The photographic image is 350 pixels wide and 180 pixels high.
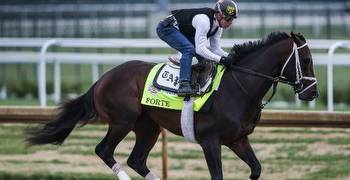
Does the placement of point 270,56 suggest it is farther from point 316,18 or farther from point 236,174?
point 316,18

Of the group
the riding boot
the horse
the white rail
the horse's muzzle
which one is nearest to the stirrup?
the horse

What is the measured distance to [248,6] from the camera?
18188mm

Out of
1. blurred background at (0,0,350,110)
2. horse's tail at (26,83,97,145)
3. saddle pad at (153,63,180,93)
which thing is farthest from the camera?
blurred background at (0,0,350,110)

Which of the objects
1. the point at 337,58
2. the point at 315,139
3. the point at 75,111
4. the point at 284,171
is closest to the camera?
the point at 75,111

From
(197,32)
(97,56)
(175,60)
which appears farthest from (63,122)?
(97,56)

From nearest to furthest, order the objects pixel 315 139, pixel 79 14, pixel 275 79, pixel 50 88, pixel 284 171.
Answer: pixel 275 79
pixel 284 171
pixel 315 139
pixel 50 88
pixel 79 14

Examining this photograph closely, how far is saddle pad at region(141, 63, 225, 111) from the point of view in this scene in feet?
29.9

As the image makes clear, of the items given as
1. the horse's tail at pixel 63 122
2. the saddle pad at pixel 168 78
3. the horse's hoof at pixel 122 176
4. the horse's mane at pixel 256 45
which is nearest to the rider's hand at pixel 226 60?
the horse's mane at pixel 256 45

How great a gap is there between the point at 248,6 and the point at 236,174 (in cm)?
728

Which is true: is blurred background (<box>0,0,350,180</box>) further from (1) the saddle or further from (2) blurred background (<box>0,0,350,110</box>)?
(1) the saddle

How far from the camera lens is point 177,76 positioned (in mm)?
9336

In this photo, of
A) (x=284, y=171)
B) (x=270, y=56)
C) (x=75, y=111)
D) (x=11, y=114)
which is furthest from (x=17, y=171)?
(x=270, y=56)

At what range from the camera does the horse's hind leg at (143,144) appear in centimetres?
977

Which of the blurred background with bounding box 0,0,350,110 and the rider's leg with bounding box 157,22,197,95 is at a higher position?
the rider's leg with bounding box 157,22,197,95
